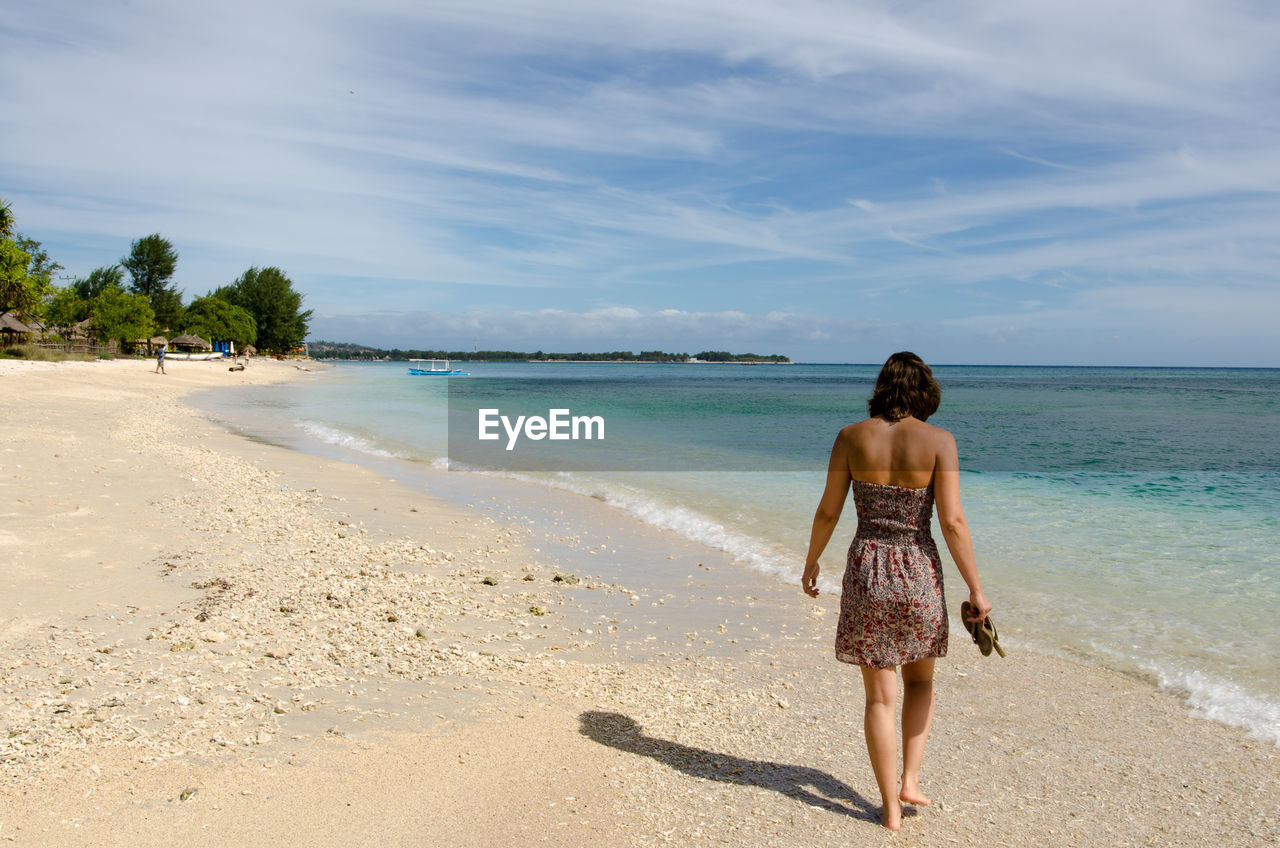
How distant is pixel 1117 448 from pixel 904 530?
26445 mm

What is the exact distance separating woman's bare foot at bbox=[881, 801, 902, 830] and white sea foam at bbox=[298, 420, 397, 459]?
16.5 meters

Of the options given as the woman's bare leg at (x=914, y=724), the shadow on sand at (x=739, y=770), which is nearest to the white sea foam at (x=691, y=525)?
the shadow on sand at (x=739, y=770)

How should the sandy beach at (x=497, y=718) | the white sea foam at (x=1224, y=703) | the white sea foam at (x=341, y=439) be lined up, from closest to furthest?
the sandy beach at (x=497, y=718), the white sea foam at (x=1224, y=703), the white sea foam at (x=341, y=439)

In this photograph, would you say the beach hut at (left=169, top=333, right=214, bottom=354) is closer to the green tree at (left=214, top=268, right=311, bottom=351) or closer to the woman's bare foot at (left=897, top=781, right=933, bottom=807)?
the green tree at (left=214, top=268, right=311, bottom=351)

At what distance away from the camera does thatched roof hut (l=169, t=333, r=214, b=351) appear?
9325cm

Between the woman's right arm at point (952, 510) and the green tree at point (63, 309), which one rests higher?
the green tree at point (63, 309)

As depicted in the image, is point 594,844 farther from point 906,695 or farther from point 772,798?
point 906,695

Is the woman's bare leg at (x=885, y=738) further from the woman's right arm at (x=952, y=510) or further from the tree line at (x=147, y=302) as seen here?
the tree line at (x=147, y=302)

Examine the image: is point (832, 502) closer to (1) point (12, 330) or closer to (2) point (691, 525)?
(2) point (691, 525)

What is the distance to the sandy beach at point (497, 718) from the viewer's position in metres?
3.62

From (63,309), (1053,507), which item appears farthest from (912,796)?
(63,309)

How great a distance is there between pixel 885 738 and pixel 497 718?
7.08 ft

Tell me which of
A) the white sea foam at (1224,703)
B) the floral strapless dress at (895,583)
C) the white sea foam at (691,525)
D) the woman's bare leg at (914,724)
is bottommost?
the white sea foam at (691,525)

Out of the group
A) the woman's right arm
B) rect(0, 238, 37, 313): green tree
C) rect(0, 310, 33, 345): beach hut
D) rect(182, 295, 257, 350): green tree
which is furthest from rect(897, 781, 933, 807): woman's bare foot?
rect(182, 295, 257, 350): green tree
